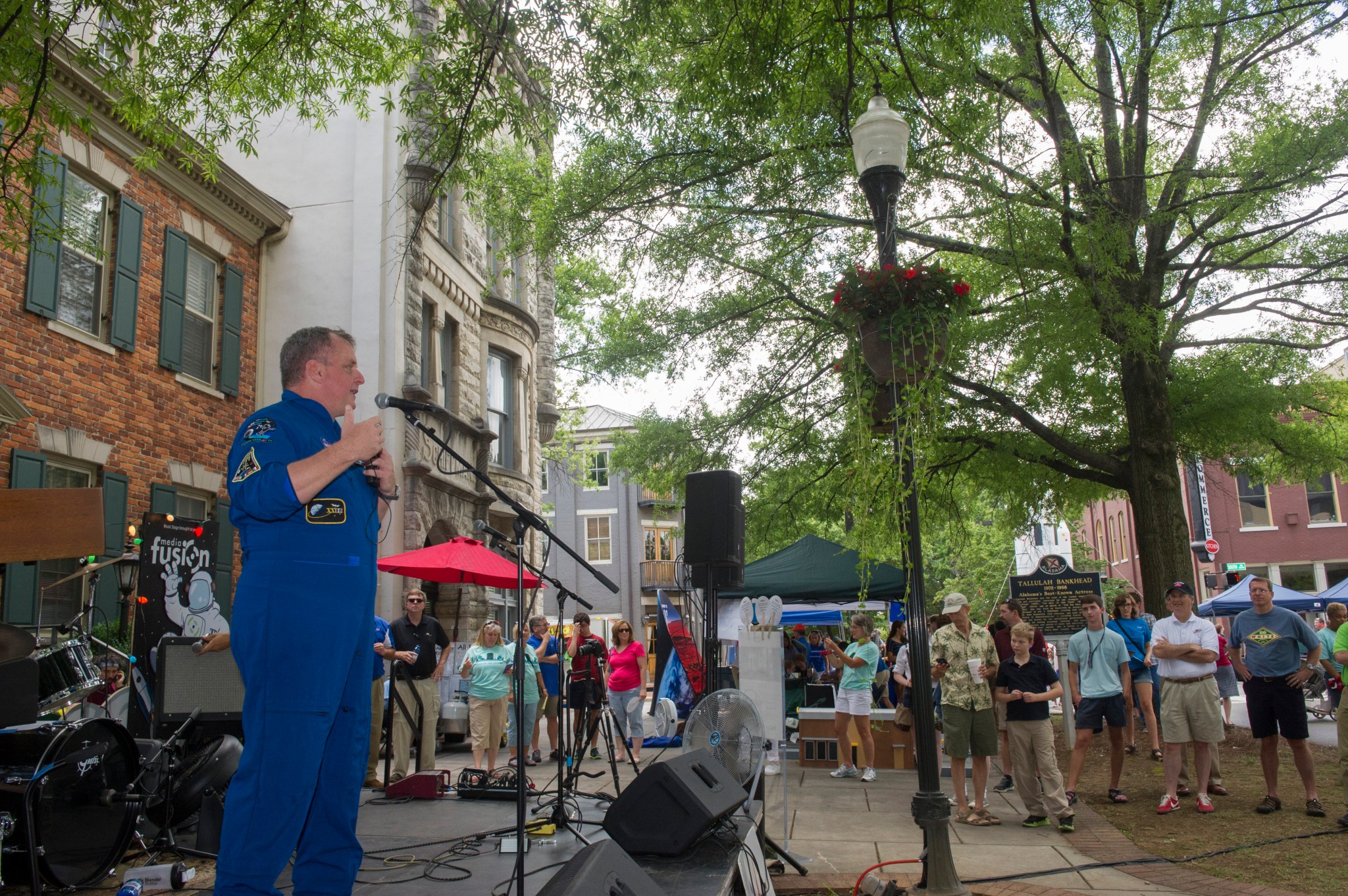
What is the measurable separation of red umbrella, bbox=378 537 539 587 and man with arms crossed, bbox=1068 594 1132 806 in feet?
19.2

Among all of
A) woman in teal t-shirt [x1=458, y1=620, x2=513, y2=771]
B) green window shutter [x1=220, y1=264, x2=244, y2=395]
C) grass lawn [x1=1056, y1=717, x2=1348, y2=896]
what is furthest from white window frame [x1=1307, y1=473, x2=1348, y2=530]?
green window shutter [x1=220, y1=264, x2=244, y2=395]

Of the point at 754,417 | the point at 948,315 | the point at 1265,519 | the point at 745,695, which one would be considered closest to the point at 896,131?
the point at 948,315

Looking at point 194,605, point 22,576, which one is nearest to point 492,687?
point 194,605

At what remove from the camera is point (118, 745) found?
5762 millimetres

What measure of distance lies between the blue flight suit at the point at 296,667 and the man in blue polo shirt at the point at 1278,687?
25.3 feet

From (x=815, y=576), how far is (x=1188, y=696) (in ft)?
20.9

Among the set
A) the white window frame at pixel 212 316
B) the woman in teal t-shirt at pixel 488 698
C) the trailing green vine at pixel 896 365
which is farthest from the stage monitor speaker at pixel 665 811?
the white window frame at pixel 212 316

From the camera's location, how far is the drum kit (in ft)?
16.6

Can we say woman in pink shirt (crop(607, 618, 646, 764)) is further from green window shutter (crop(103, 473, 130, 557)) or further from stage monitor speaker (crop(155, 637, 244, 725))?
stage monitor speaker (crop(155, 637, 244, 725))

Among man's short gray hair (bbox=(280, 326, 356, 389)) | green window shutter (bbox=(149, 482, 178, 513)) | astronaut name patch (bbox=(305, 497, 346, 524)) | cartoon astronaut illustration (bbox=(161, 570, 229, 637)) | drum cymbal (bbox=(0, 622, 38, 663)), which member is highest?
green window shutter (bbox=(149, 482, 178, 513))

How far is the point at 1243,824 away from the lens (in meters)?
7.59

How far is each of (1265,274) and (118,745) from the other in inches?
586

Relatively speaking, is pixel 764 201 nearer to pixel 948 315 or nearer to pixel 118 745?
pixel 948 315

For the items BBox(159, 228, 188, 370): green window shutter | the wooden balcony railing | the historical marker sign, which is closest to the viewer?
BBox(159, 228, 188, 370): green window shutter
